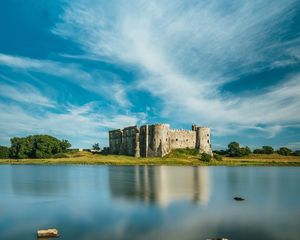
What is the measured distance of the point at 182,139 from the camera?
100 meters

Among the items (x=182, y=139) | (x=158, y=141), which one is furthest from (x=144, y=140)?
(x=182, y=139)

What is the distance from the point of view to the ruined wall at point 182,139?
323 feet

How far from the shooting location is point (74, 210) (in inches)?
899

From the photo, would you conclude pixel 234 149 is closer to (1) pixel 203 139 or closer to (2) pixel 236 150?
(2) pixel 236 150

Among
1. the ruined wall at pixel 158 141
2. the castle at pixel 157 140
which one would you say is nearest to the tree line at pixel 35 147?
the castle at pixel 157 140

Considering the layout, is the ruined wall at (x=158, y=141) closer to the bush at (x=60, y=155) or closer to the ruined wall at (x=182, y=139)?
the ruined wall at (x=182, y=139)

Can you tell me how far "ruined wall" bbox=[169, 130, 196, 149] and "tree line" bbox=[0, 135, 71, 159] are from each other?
33753mm

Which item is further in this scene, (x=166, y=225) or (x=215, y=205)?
(x=215, y=205)

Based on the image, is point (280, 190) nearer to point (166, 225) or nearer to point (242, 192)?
point (242, 192)

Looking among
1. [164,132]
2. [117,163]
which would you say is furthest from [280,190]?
[164,132]

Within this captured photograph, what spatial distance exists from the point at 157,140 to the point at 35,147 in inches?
1527

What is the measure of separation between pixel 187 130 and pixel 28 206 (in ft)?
260

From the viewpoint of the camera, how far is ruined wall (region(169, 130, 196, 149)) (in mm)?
98312

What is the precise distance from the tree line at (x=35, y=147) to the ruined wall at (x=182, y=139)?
111ft
